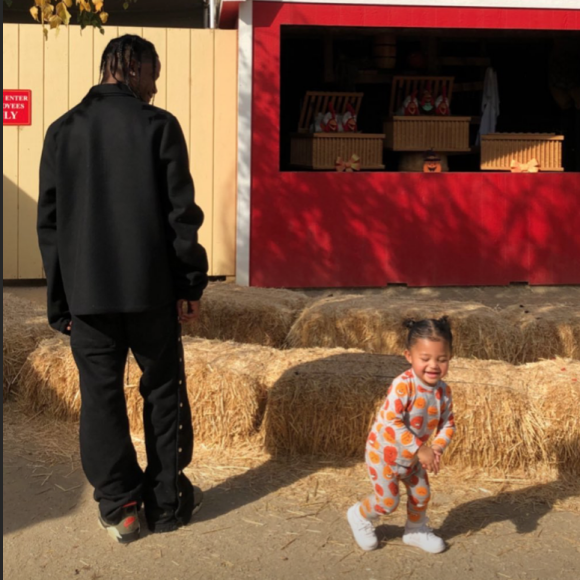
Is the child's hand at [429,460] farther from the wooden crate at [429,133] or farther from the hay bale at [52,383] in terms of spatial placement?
the wooden crate at [429,133]

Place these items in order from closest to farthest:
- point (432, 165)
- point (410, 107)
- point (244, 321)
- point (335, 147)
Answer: point (244, 321) < point (432, 165) < point (335, 147) < point (410, 107)

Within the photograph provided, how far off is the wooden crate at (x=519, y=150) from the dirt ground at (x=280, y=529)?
6211 millimetres

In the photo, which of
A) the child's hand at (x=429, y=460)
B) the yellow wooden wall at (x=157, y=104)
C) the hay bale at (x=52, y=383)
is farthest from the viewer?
the yellow wooden wall at (x=157, y=104)

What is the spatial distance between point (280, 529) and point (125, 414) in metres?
0.79

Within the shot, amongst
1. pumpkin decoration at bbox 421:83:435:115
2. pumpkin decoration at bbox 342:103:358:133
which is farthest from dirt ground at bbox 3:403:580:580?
pumpkin decoration at bbox 421:83:435:115

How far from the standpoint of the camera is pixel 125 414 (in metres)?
3.99

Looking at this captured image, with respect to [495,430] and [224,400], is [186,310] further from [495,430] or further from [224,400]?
[495,430]

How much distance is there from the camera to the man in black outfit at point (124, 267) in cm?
376

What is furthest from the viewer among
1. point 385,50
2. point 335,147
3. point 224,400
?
point 385,50

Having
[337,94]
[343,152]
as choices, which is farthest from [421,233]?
[337,94]

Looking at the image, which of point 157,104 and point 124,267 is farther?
point 157,104

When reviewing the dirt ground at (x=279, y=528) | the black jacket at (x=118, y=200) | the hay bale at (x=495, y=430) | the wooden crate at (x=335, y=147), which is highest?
the wooden crate at (x=335, y=147)

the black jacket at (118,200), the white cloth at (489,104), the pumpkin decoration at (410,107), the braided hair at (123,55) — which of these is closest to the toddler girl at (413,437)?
the black jacket at (118,200)

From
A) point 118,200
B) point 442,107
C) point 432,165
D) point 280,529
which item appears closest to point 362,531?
point 280,529
